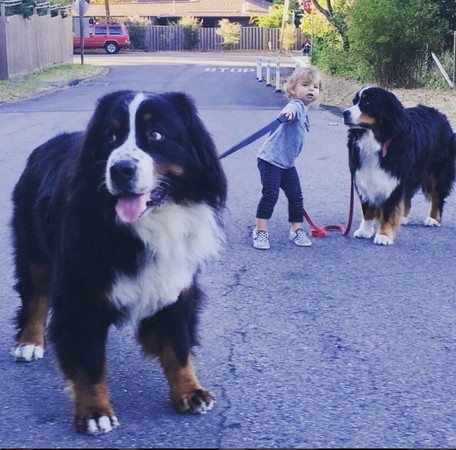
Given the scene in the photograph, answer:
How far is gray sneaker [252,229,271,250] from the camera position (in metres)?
8.18

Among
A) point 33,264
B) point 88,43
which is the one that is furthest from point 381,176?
point 88,43

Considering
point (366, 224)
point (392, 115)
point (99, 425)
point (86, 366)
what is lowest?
point (366, 224)

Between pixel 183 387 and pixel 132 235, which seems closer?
pixel 132 235

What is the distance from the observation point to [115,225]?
4086mm

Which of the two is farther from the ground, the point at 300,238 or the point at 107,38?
the point at 107,38

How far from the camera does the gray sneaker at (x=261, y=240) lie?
26.8 ft

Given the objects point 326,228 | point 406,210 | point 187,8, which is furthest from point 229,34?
point 326,228

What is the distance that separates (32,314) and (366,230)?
14.3 ft

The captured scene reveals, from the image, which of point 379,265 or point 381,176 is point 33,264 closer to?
point 379,265

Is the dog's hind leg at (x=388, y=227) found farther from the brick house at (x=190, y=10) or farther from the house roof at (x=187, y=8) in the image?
the house roof at (x=187, y=8)

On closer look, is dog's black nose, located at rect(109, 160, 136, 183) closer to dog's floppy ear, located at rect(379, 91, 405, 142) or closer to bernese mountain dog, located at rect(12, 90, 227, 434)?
bernese mountain dog, located at rect(12, 90, 227, 434)

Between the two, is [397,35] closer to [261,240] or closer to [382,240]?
[382,240]

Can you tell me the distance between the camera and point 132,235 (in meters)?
4.11

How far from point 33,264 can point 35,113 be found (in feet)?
57.0
